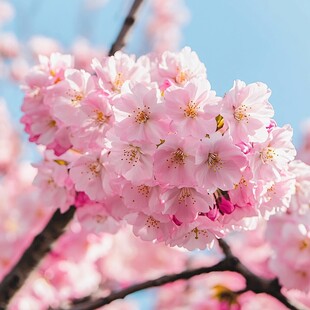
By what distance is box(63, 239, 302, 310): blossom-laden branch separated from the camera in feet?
5.57

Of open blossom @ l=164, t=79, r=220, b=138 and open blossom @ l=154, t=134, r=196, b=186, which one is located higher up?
open blossom @ l=164, t=79, r=220, b=138

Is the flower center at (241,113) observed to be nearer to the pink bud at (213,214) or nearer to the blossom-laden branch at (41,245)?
the pink bud at (213,214)

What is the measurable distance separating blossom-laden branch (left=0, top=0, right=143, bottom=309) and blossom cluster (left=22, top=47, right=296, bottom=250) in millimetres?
486

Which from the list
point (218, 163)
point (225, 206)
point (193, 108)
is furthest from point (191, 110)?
point (225, 206)

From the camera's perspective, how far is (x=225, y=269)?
172cm

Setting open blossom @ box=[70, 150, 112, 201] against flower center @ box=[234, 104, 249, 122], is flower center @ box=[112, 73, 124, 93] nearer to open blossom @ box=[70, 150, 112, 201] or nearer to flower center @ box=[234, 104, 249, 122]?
open blossom @ box=[70, 150, 112, 201]

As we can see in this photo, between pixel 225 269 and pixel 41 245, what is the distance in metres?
0.67

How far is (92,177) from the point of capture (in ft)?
4.24

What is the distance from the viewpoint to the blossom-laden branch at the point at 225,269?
1698mm

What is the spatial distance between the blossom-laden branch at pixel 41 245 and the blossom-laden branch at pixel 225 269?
28 cm

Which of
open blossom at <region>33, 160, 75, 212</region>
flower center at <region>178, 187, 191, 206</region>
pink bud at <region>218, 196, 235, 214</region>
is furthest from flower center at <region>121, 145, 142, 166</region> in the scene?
open blossom at <region>33, 160, 75, 212</region>

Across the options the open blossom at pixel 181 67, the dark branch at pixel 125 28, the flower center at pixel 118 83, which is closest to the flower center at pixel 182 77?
the open blossom at pixel 181 67

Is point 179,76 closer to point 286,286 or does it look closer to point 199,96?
point 199,96

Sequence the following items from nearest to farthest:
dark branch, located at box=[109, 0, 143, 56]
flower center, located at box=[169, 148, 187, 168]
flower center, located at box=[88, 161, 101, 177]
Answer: flower center, located at box=[169, 148, 187, 168], flower center, located at box=[88, 161, 101, 177], dark branch, located at box=[109, 0, 143, 56]
